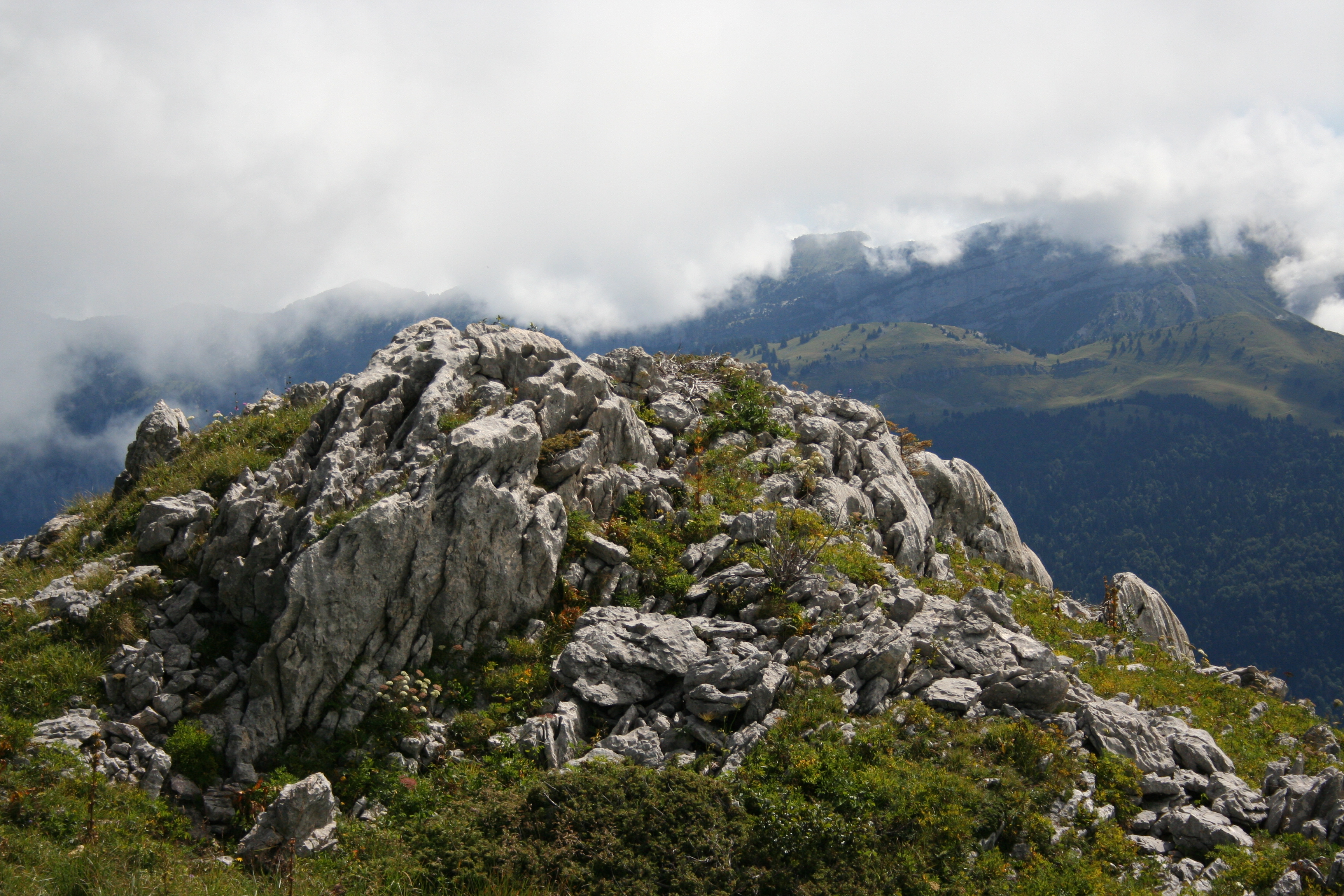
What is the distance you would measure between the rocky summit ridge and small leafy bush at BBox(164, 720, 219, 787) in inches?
10.5

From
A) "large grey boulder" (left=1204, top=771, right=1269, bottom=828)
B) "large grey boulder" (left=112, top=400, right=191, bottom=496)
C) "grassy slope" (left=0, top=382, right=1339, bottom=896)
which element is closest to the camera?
"grassy slope" (left=0, top=382, right=1339, bottom=896)

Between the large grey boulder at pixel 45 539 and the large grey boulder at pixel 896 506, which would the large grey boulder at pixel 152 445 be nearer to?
the large grey boulder at pixel 45 539

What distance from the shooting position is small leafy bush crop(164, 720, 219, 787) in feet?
46.1

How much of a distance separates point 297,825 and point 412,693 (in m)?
3.24

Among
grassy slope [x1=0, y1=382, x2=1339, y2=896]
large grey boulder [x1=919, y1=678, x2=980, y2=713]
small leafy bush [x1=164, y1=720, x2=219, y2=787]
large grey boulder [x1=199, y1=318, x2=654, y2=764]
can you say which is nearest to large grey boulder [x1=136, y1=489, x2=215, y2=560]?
large grey boulder [x1=199, y1=318, x2=654, y2=764]

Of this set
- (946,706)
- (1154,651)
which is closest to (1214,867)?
(946,706)

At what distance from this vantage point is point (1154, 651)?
82.8ft

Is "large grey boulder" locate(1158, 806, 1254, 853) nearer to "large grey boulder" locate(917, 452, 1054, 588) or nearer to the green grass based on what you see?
the green grass

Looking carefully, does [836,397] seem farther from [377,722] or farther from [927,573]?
[377,722]

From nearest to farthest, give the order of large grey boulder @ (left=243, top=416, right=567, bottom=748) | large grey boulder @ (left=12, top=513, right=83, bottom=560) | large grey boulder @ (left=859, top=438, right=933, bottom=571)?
large grey boulder @ (left=243, top=416, right=567, bottom=748), large grey boulder @ (left=12, top=513, right=83, bottom=560), large grey boulder @ (left=859, top=438, right=933, bottom=571)

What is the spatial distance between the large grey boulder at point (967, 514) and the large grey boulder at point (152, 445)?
30433 mm

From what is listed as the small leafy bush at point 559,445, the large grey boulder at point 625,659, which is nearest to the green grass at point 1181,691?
the large grey boulder at point 625,659

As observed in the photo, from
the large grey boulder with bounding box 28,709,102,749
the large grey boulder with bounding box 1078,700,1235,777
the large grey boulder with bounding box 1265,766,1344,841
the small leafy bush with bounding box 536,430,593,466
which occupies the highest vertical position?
the small leafy bush with bounding box 536,430,593,466

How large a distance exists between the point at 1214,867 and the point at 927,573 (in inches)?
618
